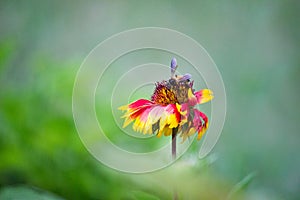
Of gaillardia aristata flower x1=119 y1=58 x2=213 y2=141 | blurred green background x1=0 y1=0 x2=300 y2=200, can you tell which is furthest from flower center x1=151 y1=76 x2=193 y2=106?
blurred green background x1=0 y1=0 x2=300 y2=200

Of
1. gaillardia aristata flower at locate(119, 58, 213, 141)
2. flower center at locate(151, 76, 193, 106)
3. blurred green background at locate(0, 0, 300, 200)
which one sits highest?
blurred green background at locate(0, 0, 300, 200)

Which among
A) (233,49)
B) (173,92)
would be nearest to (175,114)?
(173,92)

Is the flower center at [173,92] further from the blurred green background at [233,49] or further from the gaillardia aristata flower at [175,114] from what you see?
the blurred green background at [233,49]

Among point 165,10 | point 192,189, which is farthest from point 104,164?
point 165,10

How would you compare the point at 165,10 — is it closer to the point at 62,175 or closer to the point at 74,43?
the point at 74,43

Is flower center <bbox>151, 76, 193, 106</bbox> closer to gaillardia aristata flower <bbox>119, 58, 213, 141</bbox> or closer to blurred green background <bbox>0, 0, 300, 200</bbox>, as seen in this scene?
gaillardia aristata flower <bbox>119, 58, 213, 141</bbox>

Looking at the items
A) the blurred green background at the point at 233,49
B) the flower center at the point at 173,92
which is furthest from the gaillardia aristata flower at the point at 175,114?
the blurred green background at the point at 233,49

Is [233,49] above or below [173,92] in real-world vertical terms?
above

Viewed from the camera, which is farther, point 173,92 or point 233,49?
point 233,49

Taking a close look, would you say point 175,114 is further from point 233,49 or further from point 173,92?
point 233,49
